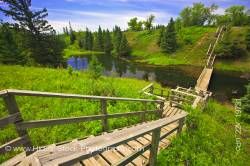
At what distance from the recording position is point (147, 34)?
67812 millimetres

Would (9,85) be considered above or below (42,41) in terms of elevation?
below

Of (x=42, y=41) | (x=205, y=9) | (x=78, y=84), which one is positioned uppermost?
(x=205, y=9)

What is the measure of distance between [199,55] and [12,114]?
156ft

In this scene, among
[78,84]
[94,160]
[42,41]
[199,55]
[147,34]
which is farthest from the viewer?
[147,34]

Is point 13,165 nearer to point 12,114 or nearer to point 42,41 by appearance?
point 12,114

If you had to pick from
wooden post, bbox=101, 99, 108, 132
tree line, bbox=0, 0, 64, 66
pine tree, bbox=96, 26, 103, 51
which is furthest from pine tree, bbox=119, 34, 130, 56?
wooden post, bbox=101, 99, 108, 132

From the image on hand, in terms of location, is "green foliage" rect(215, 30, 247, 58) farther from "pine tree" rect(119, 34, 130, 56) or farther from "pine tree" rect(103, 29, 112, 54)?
"pine tree" rect(103, 29, 112, 54)

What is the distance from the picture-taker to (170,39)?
47.4 metres

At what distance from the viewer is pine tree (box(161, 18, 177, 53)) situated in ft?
154

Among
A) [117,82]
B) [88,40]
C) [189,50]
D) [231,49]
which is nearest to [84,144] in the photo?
[117,82]

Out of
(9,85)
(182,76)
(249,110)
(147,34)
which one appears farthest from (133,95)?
(147,34)

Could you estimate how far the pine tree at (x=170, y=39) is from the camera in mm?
46906

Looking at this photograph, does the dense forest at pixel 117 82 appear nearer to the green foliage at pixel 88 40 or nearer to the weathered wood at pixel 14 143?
the weathered wood at pixel 14 143

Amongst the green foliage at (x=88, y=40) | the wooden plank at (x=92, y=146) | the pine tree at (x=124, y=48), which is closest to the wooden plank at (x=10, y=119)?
the wooden plank at (x=92, y=146)
